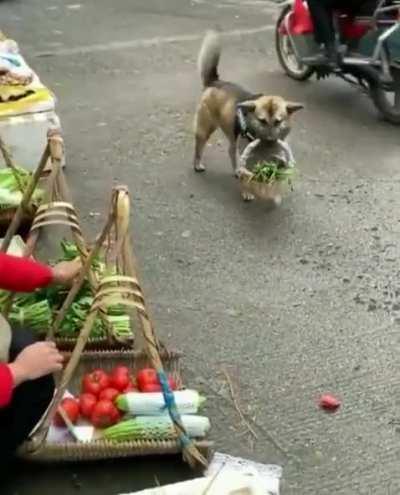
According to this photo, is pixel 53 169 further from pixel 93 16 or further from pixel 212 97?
pixel 93 16

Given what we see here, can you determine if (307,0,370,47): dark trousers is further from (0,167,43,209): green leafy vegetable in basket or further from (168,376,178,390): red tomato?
(168,376,178,390): red tomato

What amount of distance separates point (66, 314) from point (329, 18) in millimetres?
3649

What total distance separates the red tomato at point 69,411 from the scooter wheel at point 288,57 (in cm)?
453

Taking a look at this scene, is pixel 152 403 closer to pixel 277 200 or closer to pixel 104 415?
pixel 104 415

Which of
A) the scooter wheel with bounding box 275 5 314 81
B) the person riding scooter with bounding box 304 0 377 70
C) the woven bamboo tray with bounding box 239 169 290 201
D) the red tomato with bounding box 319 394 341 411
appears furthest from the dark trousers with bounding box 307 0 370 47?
the red tomato with bounding box 319 394 341 411

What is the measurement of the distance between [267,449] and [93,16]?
6929mm

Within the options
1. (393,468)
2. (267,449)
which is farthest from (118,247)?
(393,468)

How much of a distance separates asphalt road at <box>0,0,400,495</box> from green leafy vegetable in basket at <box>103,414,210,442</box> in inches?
4.7

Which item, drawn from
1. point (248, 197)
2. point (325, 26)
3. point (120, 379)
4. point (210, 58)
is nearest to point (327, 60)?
point (325, 26)

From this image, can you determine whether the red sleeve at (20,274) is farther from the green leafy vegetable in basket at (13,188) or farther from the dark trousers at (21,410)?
the green leafy vegetable in basket at (13,188)

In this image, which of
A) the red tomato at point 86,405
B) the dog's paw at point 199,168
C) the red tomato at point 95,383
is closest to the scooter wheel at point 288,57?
the dog's paw at point 199,168

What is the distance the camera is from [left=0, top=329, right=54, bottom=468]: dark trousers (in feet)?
9.61

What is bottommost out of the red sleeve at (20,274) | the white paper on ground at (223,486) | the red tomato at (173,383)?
the red tomato at (173,383)

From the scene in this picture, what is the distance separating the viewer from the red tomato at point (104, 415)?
326 cm
